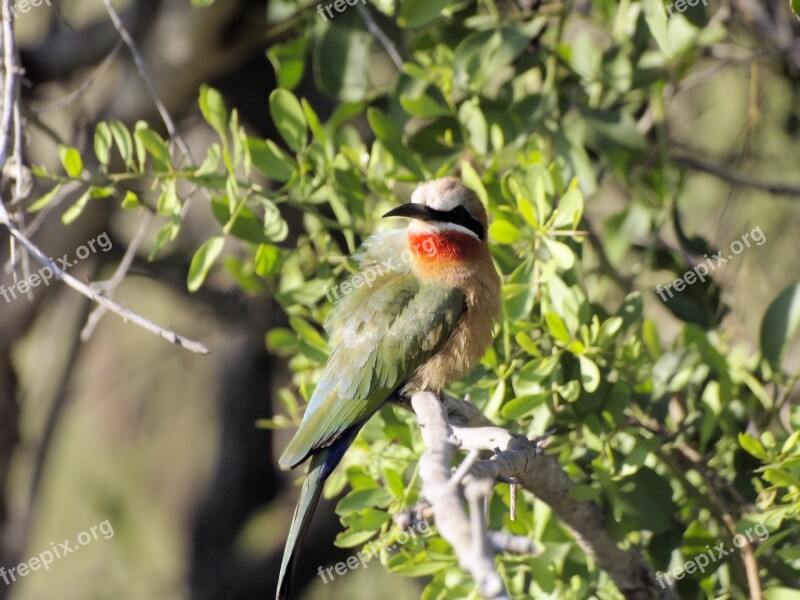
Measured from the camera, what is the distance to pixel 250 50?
305cm

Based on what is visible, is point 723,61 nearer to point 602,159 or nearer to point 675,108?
point 602,159

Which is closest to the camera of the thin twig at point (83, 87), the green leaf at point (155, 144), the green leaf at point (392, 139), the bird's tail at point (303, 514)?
the bird's tail at point (303, 514)

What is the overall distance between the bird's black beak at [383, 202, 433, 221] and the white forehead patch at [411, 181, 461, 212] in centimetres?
2

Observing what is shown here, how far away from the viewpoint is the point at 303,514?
203 cm

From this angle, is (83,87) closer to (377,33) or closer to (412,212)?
(377,33)

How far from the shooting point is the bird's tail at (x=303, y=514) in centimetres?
199

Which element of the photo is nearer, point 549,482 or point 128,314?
point 128,314
